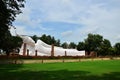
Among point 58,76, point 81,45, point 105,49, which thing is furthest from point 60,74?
point 81,45

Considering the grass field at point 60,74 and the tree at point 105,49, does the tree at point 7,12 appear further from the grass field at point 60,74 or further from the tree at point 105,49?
the tree at point 105,49

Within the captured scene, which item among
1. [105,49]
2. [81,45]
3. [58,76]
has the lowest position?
[58,76]

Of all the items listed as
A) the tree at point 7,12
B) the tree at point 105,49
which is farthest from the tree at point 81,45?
the tree at point 7,12

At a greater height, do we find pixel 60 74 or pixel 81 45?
pixel 81 45

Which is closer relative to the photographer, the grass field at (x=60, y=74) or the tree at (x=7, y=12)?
the grass field at (x=60, y=74)

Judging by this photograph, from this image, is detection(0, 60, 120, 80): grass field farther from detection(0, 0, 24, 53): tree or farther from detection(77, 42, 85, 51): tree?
detection(77, 42, 85, 51): tree

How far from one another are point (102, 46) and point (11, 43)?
254ft

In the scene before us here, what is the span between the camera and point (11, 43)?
151 feet

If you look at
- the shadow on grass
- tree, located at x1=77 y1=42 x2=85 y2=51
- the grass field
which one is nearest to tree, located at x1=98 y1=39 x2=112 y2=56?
tree, located at x1=77 y1=42 x2=85 y2=51

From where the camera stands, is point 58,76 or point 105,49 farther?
point 105,49

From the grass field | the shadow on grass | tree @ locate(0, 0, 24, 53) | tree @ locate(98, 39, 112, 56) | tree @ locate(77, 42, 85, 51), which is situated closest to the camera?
the shadow on grass

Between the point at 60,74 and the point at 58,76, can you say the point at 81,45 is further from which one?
the point at 58,76

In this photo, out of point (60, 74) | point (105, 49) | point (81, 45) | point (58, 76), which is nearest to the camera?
point (58, 76)

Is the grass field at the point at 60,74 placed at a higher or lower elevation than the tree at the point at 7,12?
lower
